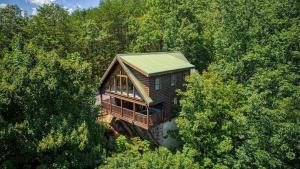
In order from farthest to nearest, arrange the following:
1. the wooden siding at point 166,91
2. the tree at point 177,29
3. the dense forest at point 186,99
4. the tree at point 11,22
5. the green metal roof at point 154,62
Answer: the tree at point 177,29
the tree at point 11,22
the wooden siding at point 166,91
the green metal roof at point 154,62
the dense forest at point 186,99

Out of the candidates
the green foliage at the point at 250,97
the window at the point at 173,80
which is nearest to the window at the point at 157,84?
the window at the point at 173,80

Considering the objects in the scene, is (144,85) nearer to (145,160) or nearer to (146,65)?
(146,65)

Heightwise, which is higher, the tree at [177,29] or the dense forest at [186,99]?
Result: the tree at [177,29]

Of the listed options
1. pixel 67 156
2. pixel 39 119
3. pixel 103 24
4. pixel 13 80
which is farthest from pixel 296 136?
pixel 103 24

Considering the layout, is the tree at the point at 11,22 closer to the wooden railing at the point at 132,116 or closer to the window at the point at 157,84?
the wooden railing at the point at 132,116

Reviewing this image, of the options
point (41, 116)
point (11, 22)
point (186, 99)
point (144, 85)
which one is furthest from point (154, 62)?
point (11, 22)

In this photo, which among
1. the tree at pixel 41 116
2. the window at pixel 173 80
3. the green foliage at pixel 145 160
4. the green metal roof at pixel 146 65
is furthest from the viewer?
the window at pixel 173 80

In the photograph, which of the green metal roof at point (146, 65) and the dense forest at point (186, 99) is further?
the green metal roof at point (146, 65)

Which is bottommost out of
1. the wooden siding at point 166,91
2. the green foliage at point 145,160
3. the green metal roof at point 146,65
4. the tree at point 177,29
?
the green foliage at point 145,160
